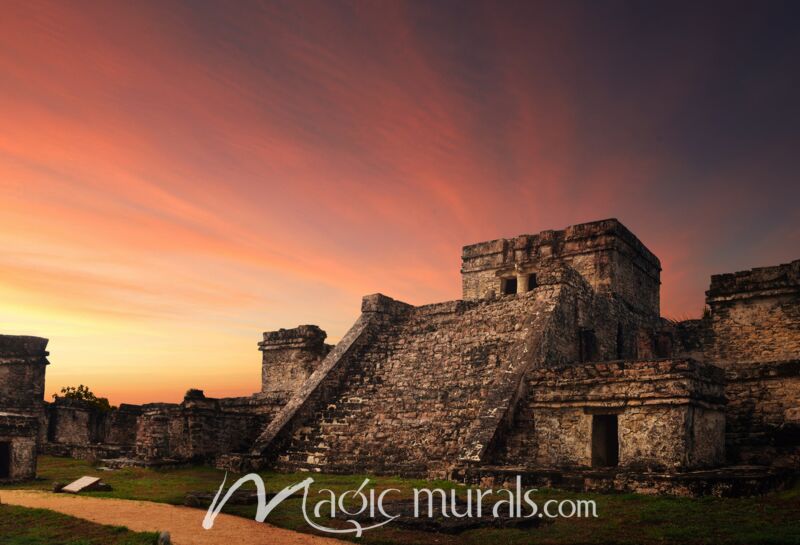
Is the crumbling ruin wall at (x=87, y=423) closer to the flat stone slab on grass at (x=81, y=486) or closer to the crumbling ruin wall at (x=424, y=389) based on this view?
the crumbling ruin wall at (x=424, y=389)

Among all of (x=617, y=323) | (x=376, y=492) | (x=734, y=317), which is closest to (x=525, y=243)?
(x=617, y=323)

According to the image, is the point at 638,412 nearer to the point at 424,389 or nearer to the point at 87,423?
the point at 424,389

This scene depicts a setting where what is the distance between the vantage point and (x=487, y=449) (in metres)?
13.4

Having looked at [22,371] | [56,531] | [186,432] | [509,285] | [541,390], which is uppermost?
[509,285]

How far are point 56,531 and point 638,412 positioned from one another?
9.65m

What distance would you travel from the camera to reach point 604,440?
1381 centimetres

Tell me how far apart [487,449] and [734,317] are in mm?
11133

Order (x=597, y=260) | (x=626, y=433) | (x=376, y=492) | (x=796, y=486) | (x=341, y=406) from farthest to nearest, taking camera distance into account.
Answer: (x=597, y=260)
(x=341, y=406)
(x=626, y=433)
(x=376, y=492)
(x=796, y=486)

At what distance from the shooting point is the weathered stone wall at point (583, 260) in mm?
→ 23672

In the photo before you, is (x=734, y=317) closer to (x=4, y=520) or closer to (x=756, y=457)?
(x=756, y=457)

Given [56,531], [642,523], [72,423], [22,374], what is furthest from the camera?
[72,423]

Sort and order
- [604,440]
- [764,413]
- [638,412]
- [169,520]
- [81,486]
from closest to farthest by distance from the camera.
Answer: [169,520] < [638,412] < [81,486] < [604,440] < [764,413]

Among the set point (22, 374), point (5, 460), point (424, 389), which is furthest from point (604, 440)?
point (22, 374)

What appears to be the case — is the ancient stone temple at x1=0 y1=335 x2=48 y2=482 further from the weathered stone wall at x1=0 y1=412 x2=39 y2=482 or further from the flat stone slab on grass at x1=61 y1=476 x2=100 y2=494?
the flat stone slab on grass at x1=61 y1=476 x2=100 y2=494
